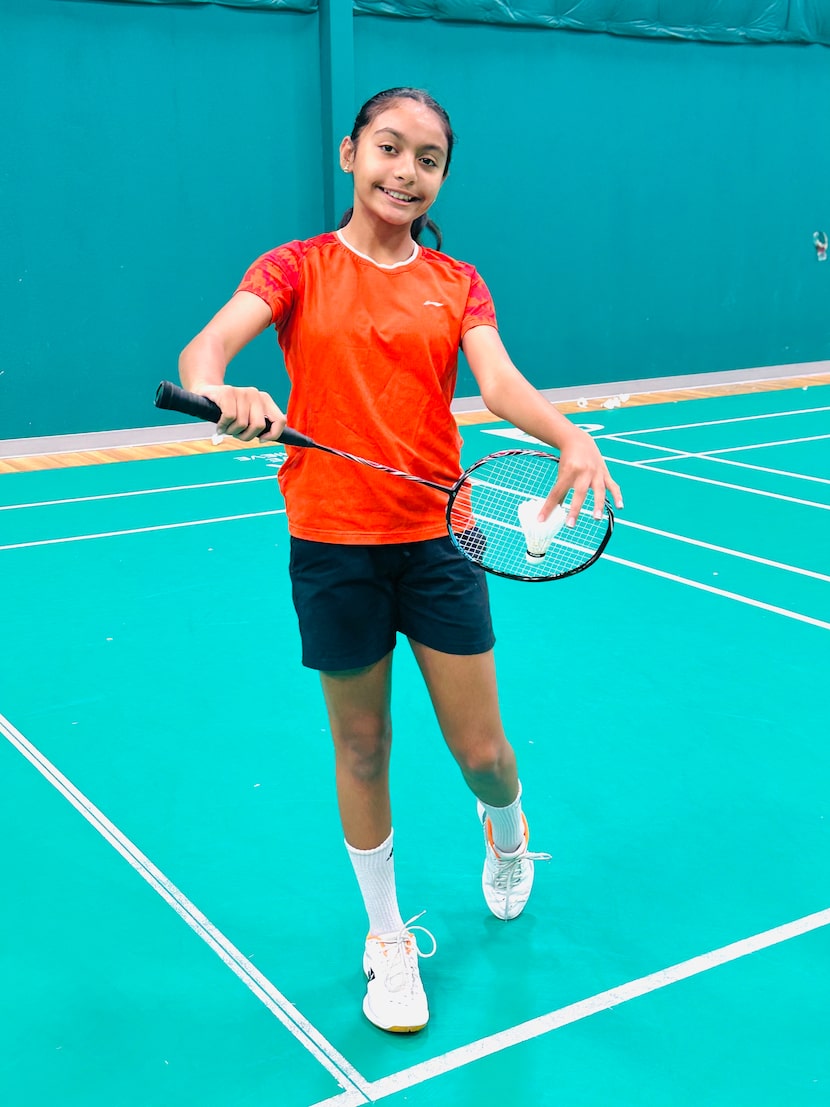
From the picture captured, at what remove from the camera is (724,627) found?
4.55 meters

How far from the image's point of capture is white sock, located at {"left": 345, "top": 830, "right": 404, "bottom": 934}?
7.89 ft

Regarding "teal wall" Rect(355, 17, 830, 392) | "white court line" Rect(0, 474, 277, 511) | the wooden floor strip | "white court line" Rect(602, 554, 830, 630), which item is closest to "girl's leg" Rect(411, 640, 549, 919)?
"white court line" Rect(602, 554, 830, 630)

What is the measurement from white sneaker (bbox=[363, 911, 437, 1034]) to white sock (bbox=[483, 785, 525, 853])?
0.31 meters

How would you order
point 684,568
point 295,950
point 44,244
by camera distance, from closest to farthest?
1. point 295,950
2. point 684,568
3. point 44,244

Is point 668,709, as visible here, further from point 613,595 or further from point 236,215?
point 236,215

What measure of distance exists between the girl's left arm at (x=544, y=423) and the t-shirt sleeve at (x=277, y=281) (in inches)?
13.7

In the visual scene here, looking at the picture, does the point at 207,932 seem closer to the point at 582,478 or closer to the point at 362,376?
the point at 362,376

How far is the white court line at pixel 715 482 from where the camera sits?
21.3ft

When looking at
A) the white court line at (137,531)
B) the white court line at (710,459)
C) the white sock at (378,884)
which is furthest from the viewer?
Answer: the white court line at (710,459)

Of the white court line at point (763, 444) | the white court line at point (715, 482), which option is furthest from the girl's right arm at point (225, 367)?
the white court line at point (763, 444)

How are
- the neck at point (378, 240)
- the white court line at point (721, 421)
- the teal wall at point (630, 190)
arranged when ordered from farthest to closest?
the teal wall at point (630, 190)
the white court line at point (721, 421)
the neck at point (378, 240)

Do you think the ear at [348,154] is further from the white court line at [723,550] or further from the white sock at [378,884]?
the white court line at [723,550]

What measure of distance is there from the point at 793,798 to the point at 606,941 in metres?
0.89

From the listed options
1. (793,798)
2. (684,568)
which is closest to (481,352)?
(793,798)
